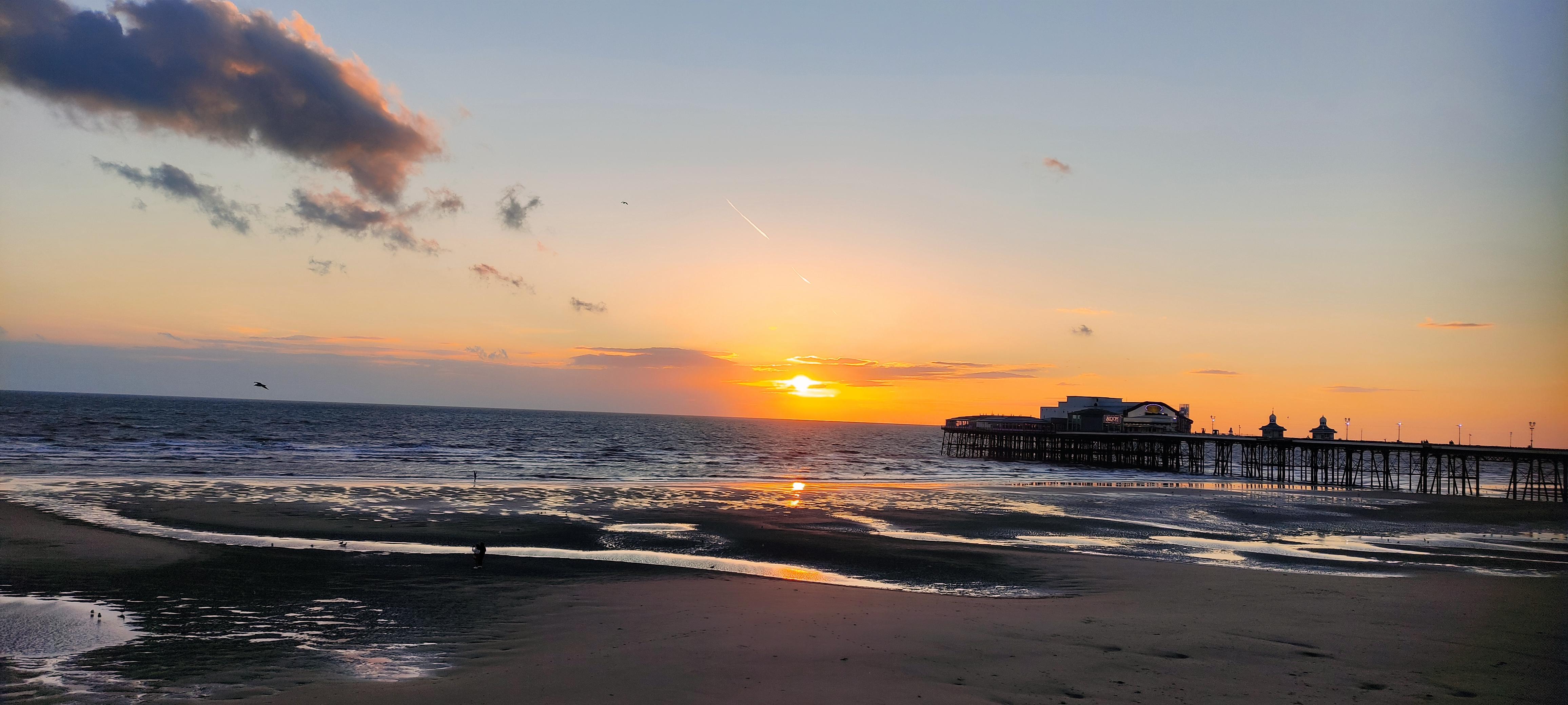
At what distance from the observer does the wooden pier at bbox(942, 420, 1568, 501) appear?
192 feet

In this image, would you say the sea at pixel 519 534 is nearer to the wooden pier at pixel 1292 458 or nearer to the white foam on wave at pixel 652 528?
the white foam on wave at pixel 652 528

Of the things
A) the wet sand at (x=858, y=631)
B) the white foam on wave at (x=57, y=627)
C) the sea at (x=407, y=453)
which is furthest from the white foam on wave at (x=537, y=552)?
the sea at (x=407, y=453)

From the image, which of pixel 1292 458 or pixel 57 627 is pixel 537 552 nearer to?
pixel 57 627

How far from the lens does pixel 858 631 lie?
12.8 metres

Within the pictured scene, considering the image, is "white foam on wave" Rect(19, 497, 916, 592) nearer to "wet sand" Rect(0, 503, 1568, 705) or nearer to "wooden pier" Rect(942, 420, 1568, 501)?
"wet sand" Rect(0, 503, 1568, 705)

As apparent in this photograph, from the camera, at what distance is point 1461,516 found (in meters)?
37.4

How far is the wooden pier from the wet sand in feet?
164

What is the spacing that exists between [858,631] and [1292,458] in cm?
7713

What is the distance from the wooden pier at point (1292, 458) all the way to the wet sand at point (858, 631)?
4998cm

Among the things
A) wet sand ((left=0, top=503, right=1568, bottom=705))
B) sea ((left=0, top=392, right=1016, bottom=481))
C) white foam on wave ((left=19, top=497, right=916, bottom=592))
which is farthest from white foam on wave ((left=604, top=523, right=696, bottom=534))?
sea ((left=0, top=392, right=1016, bottom=481))

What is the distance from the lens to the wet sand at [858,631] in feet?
32.8

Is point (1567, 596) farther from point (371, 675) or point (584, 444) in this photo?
point (584, 444)

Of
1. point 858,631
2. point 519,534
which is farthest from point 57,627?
point 519,534

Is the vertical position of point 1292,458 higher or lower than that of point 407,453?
higher
